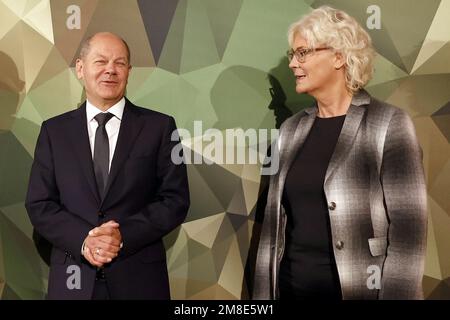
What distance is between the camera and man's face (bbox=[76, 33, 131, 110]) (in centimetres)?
244

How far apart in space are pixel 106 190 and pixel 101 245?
0.23m

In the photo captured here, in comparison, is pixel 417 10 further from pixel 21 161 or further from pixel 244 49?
pixel 21 161

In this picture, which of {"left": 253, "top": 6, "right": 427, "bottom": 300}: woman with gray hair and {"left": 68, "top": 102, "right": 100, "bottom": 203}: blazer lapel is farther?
{"left": 68, "top": 102, "right": 100, "bottom": 203}: blazer lapel

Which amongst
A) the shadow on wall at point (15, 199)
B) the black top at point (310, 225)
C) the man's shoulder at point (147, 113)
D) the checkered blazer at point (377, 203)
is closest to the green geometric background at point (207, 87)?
the shadow on wall at point (15, 199)

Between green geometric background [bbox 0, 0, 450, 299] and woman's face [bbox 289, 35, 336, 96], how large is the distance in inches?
17.6

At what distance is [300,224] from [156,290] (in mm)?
697

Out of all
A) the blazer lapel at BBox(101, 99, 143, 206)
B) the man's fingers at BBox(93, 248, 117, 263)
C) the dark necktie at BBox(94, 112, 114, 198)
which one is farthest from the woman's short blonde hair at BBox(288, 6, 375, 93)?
the man's fingers at BBox(93, 248, 117, 263)

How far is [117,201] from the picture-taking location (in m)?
2.37

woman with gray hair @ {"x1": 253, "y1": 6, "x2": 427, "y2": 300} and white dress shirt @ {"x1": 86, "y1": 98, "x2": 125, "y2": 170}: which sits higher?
white dress shirt @ {"x1": 86, "y1": 98, "x2": 125, "y2": 170}

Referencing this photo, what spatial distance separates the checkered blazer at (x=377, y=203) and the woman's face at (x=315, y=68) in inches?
6.2

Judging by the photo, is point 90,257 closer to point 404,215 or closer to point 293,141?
point 293,141

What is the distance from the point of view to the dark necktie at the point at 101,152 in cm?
241

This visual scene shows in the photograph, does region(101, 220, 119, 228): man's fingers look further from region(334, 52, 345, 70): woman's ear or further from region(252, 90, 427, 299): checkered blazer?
region(334, 52, 345, 70): woman's ear

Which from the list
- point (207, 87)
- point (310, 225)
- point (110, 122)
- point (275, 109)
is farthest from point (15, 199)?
point (310, 225)
